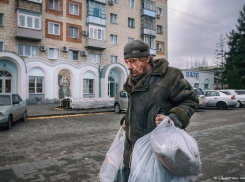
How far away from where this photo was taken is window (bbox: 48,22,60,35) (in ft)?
87.3

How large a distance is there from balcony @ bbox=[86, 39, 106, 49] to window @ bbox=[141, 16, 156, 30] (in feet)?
27.6

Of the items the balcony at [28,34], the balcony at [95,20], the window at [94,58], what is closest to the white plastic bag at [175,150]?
the balcony at [28,34]

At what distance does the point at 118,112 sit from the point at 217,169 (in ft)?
39.8

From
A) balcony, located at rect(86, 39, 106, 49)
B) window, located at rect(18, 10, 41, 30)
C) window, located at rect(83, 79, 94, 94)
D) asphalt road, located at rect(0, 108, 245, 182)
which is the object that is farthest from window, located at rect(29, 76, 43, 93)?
asphalt road, located at rect(0, 108, 245, 182)

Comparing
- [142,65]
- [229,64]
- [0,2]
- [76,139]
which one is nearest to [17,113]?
[76,139]

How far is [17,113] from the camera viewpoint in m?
10.5

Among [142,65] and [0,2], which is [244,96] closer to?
[142,65]

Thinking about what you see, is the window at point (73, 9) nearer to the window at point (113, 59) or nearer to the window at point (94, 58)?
the window at point (94, 58)

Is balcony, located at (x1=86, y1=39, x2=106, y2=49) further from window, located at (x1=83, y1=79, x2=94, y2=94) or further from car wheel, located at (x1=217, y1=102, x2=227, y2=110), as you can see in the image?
car wheel, located at (x1=217, y1=102, x2=227, y2=110)

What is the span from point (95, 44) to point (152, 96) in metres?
28.4

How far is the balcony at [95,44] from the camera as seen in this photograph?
95.6 feet

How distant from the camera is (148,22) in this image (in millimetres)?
35469

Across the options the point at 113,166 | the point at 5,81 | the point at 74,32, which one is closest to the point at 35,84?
the point at 5,81

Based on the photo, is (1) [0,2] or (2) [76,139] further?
(1) [0,2]
